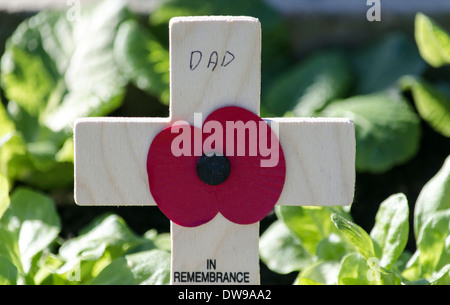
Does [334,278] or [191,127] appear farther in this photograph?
[334,278]

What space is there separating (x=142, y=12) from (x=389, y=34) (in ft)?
2.57

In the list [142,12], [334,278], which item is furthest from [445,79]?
[334,278]

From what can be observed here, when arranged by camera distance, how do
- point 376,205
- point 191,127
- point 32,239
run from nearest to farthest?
point 191,127 < point 32,239 < point 376,205

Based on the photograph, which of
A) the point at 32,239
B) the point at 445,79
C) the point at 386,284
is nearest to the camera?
the point at 386,284

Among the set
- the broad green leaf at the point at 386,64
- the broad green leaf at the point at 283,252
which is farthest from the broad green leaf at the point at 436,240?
the broad green leaf at the point at 386,64

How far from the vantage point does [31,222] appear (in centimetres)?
132

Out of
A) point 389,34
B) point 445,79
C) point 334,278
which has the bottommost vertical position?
point 334,278

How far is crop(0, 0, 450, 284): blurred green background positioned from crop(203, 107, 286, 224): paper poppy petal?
0.58 m

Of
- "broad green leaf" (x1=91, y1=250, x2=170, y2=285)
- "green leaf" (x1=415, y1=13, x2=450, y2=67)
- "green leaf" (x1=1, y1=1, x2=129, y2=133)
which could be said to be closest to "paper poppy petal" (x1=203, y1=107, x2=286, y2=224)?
"broad green leaf" (x1=91, y1=250, x2=170, y2=285)

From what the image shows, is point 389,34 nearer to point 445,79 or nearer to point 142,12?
point 445,79

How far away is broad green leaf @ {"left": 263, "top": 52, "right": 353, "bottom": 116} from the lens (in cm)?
189

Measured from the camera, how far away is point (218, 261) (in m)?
0.98

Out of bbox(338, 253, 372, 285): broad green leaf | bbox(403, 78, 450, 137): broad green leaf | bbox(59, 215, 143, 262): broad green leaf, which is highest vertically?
bbox(403, 78, 450, 137): broad green leaf

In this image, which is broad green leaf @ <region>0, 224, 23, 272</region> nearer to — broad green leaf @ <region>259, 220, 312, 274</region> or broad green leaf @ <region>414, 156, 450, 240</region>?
broad green leaf @ <region>259, 220, 312, 274</region>
